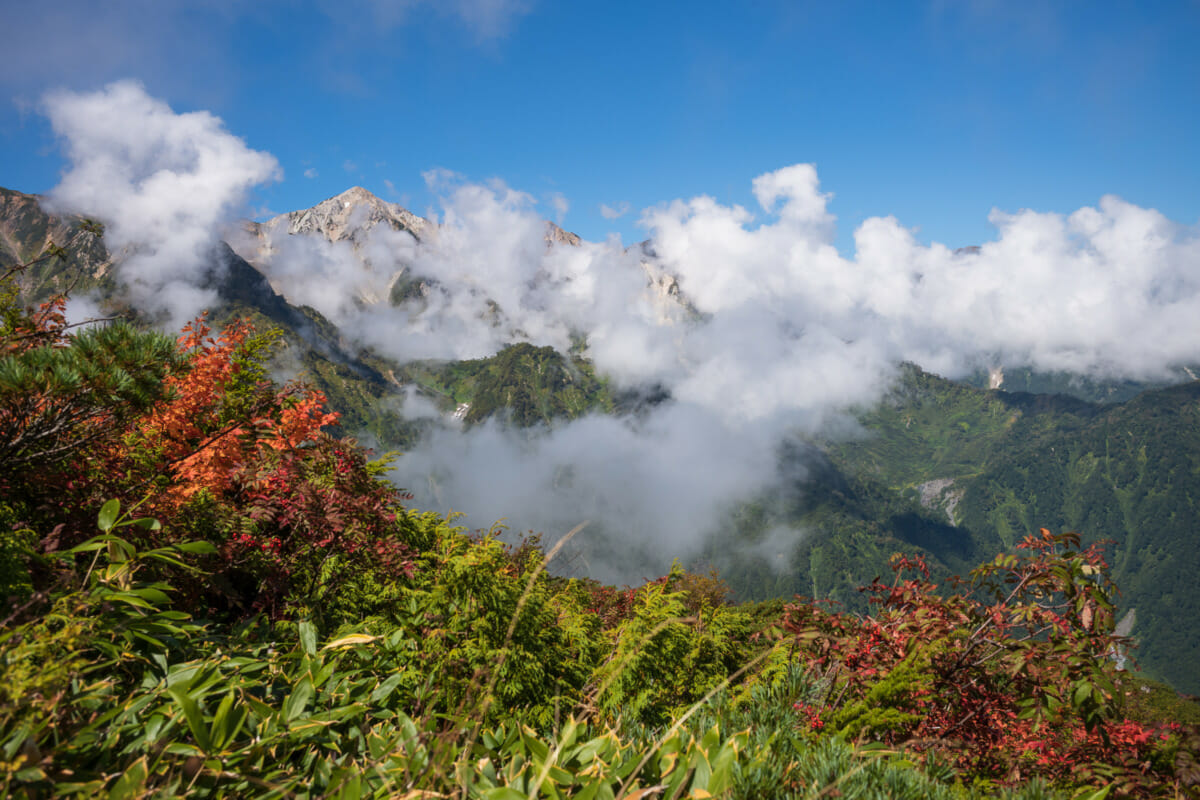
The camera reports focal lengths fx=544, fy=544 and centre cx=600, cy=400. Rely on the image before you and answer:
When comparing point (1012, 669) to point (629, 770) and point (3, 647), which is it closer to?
point (629, 770)

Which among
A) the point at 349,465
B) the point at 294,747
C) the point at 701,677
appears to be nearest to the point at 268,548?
the point at 349,465

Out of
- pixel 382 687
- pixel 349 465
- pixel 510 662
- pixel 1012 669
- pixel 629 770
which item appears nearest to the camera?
pixel 629 770

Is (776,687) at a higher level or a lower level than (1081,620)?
lower

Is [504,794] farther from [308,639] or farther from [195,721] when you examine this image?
[308,639]

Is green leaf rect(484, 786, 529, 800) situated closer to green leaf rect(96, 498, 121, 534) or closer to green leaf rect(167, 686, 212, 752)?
green leaf rect(167, 686, 212, 752)

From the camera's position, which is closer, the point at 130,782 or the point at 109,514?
the point at 130,782

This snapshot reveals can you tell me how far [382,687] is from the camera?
122 inches

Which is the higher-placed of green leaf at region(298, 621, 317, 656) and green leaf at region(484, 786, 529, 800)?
green leaf at region(298, 621, 317, 656)

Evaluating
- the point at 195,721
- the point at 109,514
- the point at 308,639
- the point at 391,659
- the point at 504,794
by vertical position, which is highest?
the point at 109,514

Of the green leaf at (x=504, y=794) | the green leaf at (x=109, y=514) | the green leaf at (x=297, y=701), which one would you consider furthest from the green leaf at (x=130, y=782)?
the green leaf at (x=109, y=514)

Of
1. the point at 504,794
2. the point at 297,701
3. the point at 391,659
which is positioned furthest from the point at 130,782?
the point at 391,659

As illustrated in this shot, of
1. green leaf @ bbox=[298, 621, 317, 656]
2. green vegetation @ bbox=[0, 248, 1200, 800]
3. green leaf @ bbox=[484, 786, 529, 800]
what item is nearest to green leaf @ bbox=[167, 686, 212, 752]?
green vegetation @ bbox=[0, 248, 1200, 800]

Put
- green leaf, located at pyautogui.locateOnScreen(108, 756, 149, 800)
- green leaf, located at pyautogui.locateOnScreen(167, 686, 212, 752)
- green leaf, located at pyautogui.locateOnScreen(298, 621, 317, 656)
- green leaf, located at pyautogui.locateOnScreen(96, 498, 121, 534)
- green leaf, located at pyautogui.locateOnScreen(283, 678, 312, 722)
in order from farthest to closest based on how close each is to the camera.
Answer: green leaf, located at pyautogui.locateOnScreen(298, 621, 317, 656), green leaf, located at pyautogui.locateOnScreen(96, 498, 121, 534), green leaf, located at pyautogui.locateOnScreen(283, 678, 312, 722), green leaf, located at pyautogui.locateOnScreen(167, 686, 212, 752), green leaf, located at pyautogui.locateOnScreen(108, 756, 149, 800)

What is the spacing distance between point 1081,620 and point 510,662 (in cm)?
499
